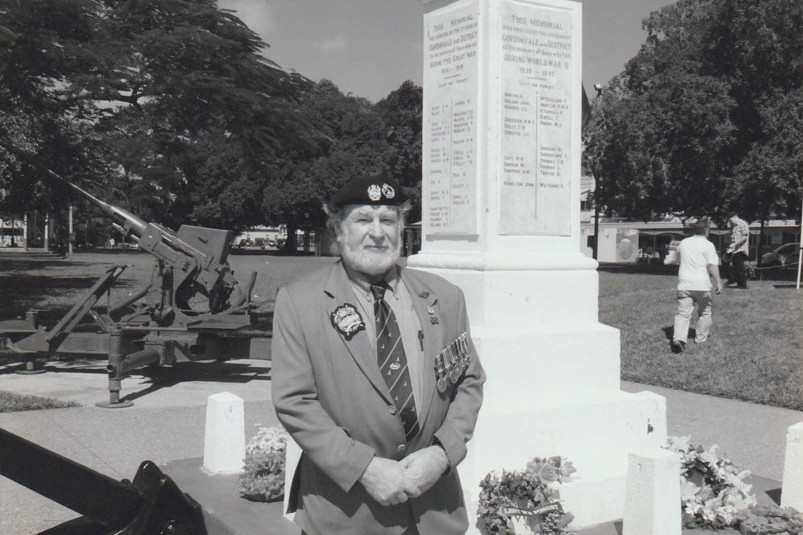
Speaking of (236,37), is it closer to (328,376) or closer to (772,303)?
(328,376)

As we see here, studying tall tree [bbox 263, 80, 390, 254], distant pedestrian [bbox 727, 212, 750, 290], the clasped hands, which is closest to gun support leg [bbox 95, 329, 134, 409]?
the clasped hands

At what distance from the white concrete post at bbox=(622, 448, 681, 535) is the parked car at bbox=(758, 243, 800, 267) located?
102 ft

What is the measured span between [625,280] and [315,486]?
25.1 m

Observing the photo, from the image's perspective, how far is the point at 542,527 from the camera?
4020mm

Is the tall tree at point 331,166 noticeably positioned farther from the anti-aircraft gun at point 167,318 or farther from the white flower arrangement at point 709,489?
the white flower arrangement at point 709,489

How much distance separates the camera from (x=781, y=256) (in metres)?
35.1

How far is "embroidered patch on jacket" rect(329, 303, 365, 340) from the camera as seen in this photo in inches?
111

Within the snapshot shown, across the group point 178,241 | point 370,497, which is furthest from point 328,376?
point 178,241

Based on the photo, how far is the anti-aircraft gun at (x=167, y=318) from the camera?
378 inches

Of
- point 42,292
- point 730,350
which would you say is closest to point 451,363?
point 730,350

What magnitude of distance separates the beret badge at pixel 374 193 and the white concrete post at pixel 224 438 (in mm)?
3282

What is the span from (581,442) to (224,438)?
2.42 metres

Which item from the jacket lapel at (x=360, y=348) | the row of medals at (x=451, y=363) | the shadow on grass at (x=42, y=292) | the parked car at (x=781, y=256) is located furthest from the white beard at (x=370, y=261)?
the parked car at (x=781, y=256)

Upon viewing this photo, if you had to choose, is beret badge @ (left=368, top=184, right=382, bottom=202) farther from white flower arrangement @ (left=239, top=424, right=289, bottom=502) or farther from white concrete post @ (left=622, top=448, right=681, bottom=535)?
white flower arrangement @ (left=239, top=424, right=289, bottom=502)
